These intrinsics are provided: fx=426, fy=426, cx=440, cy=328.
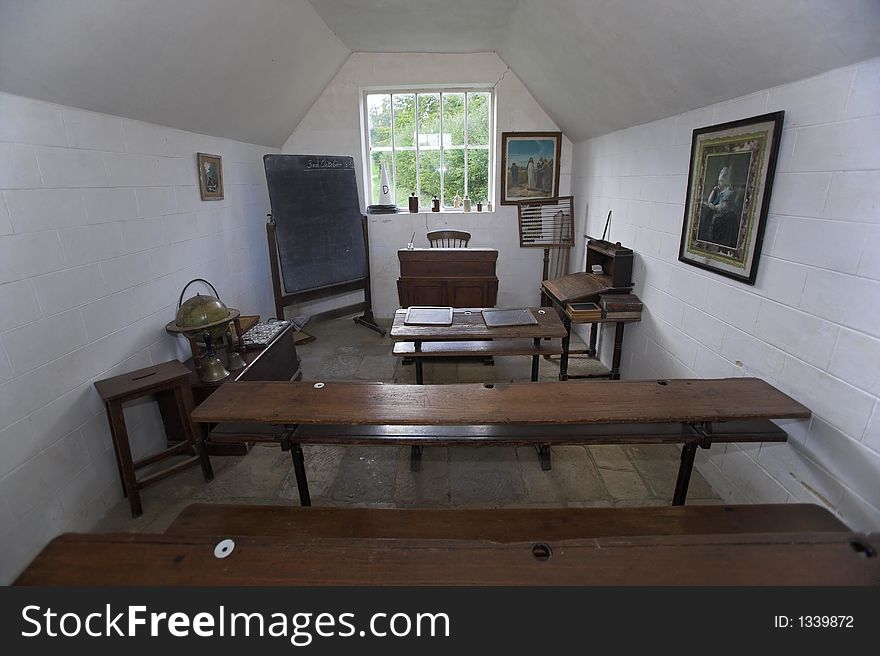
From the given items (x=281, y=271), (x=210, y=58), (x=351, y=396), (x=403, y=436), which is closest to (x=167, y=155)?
(x=210, y=58)

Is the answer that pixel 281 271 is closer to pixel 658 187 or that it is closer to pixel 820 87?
pixel 658 187

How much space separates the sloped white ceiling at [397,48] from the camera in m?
1.72

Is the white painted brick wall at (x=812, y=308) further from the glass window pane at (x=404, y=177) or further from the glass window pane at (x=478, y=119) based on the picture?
the glass window pane at (x=404, y=177)

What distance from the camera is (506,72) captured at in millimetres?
4941

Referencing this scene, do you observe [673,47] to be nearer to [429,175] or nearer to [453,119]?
[453,119]

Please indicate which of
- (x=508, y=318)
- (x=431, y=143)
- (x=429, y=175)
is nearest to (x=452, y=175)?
(x=429, y=175)

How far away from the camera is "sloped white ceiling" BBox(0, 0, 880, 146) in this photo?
172 centimetres

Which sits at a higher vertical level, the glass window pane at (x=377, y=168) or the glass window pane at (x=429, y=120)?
the glass window pane at (x=429, y=120)

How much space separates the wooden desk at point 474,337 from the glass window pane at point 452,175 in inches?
106

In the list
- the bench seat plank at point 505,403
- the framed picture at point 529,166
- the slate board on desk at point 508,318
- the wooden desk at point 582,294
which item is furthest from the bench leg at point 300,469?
the framed picture at point 529,166

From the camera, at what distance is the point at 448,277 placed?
4.24m

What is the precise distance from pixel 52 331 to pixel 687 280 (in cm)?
351

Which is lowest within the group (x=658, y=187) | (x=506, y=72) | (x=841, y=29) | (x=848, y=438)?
(x=848, y=438)

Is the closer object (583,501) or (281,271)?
(583,501)
